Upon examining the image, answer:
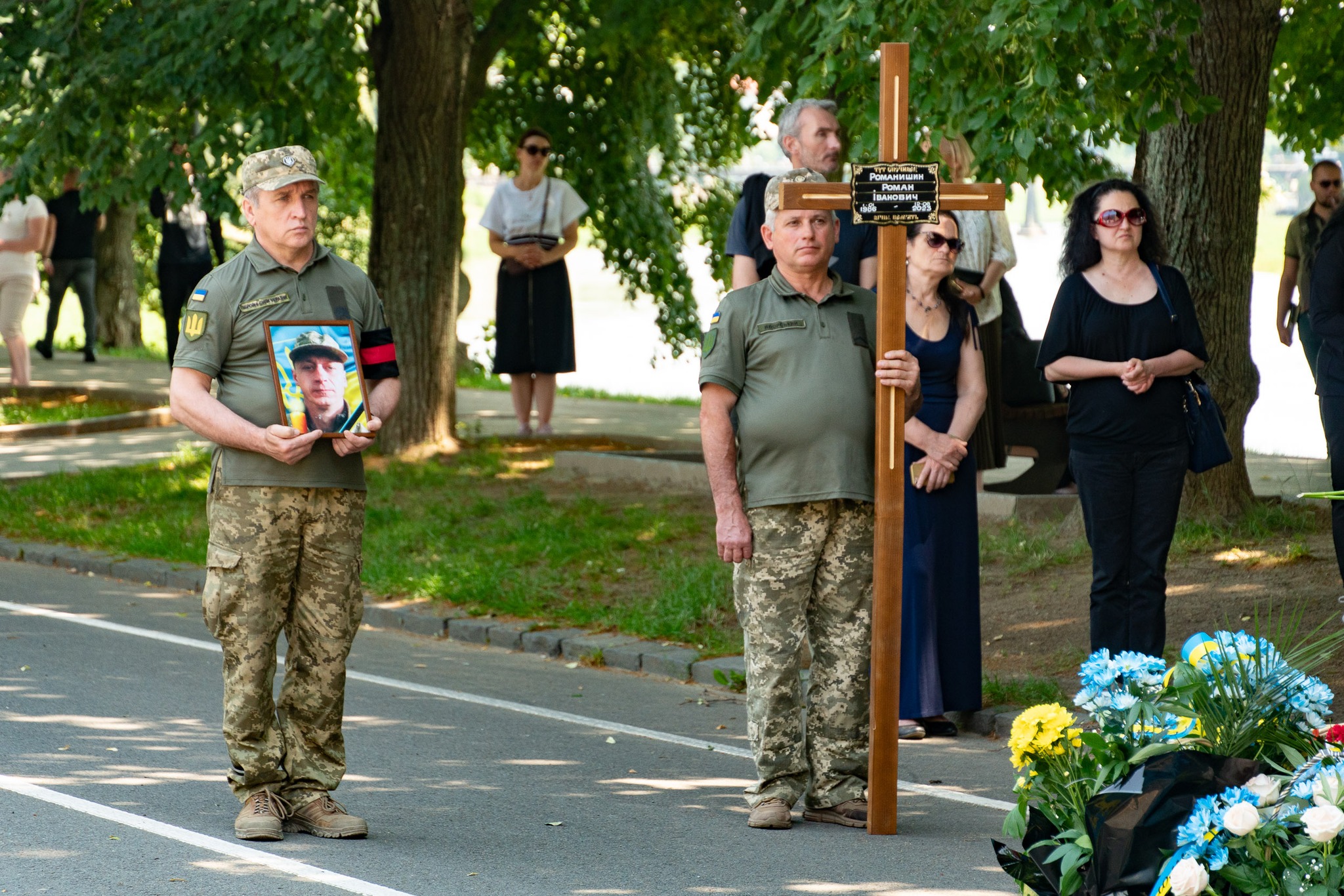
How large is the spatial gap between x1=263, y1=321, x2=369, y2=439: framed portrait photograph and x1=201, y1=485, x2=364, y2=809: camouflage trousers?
9.8 inches

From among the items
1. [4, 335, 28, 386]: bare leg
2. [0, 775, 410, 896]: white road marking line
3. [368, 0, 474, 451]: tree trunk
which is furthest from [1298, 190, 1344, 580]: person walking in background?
[4, 335, 28, 386]: bare leg

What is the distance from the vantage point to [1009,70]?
26.6 feet

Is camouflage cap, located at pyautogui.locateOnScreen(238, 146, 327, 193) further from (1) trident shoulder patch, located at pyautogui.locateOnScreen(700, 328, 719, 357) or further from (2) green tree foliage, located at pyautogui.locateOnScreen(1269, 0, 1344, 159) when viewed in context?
(2) green tree foliage, located at pyautogui.locateOnScreen(1269, 0, 1344, 159)

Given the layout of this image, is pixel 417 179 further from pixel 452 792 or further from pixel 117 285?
pixel 117 285

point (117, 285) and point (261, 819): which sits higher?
point (117, 285)

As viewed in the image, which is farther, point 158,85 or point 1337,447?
point 158,85

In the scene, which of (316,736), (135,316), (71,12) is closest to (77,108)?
(71,12)

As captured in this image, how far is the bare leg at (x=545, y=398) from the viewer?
1418cm

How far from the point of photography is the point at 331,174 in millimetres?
20328

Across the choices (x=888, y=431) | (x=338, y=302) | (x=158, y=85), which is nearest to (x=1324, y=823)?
(x=888, y=431)

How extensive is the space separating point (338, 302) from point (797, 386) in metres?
1.47

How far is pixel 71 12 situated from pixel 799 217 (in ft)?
27.6

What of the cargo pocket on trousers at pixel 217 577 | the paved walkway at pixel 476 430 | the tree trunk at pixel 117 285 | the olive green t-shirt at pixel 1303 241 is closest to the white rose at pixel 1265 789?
the cargo pocket on trousers at pixel 217 577

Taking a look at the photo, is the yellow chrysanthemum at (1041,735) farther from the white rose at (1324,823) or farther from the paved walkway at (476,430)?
the paved walkway at (476,430)
